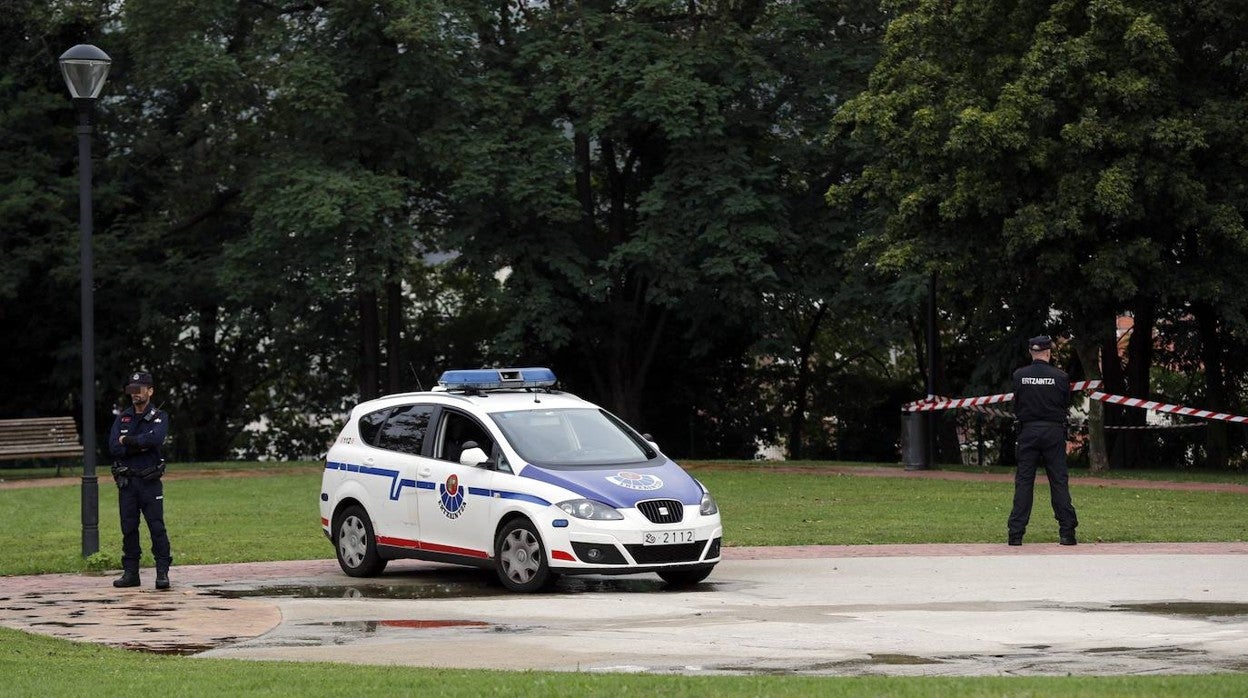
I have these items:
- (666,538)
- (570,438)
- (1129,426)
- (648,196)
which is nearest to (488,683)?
(666,538)

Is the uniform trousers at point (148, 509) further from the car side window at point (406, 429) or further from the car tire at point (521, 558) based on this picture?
the car tire at point (521, 558)

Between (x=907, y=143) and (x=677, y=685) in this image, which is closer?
(x=677, y=685)

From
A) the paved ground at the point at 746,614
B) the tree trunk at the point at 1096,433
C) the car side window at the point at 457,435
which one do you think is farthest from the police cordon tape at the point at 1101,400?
the car side window at the point at 457,435

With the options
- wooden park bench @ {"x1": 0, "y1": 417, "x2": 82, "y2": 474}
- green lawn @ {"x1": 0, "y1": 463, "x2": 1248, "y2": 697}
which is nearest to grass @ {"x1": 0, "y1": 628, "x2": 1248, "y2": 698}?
green lawn @ {"x1": 0, "y1": 463, "x2": 1248, "y2": 697}

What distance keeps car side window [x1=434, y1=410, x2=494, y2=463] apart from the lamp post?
374 centimetres

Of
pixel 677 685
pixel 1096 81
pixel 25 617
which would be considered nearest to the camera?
pixel 677 685

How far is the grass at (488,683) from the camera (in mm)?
9180

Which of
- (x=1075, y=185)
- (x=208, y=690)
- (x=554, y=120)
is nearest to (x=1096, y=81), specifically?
(x=1075, y=185)

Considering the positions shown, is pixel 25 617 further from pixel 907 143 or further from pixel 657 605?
pixel 907 143

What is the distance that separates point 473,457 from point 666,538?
1791mm

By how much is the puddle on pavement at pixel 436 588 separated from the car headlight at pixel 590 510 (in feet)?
2.50

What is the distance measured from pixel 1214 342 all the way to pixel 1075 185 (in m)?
10.8

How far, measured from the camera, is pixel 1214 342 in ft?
130

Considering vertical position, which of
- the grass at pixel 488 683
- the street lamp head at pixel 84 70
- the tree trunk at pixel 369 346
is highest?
the street lamp head at pixel 84 70
